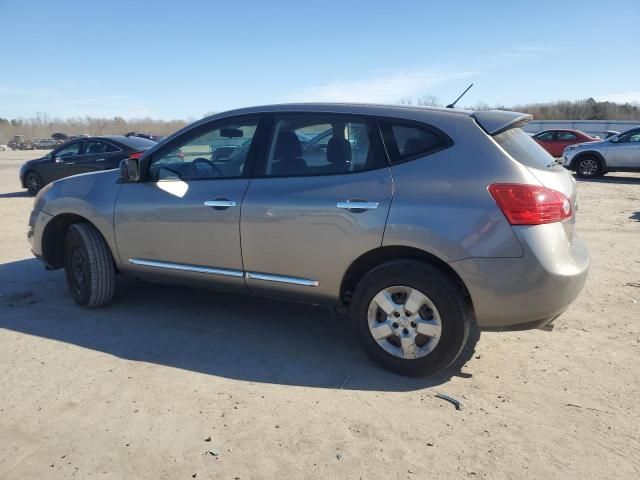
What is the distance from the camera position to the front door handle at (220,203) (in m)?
3.95

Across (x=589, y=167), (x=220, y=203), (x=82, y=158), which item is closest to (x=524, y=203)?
(x=220, y=203)

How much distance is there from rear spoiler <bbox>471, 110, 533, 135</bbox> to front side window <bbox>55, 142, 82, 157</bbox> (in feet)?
40.7

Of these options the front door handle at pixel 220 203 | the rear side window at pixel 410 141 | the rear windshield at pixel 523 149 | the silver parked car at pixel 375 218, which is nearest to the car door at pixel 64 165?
the silver parked car at pixel 375 218

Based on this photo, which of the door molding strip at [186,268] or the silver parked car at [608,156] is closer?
the door molding strip at [186,268]

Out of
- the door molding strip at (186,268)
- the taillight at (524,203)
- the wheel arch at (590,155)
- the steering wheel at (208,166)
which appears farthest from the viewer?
the wheel arch at (590,155)

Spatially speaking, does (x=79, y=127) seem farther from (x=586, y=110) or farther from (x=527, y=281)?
(x=527, y=281)

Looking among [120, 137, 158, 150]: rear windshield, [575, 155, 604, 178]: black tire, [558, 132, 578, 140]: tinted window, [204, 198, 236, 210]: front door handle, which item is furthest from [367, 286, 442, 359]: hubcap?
[558, 132, 578, 140]: tinted window

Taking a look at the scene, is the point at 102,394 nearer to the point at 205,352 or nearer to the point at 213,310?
the point at 205,352

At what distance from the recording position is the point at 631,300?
4.90m

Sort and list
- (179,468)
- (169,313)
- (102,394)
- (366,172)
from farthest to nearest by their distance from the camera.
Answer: (169,313), (366,172), (102,394), (179,468)

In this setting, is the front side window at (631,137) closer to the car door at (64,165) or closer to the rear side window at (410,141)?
the rear side window at (410,141)

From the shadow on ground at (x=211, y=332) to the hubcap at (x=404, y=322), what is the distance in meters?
0.22

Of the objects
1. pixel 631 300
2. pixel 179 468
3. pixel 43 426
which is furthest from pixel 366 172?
pixel 631 300

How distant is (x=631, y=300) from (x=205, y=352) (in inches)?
155
